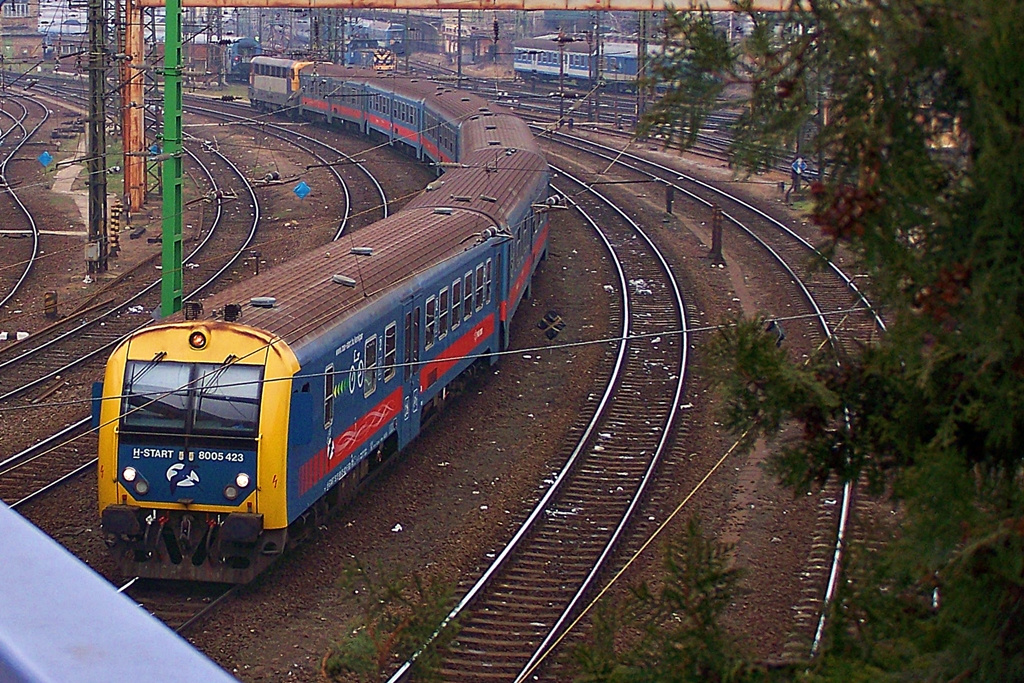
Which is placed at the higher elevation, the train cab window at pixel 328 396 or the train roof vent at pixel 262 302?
the train roof vent at pixel 262 302

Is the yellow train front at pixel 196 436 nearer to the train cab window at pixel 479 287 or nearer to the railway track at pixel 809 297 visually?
the railway track at pixel 809 297

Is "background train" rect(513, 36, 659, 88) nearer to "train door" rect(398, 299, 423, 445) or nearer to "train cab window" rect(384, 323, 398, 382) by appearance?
"train door" rect(398, 299, 423, 445)

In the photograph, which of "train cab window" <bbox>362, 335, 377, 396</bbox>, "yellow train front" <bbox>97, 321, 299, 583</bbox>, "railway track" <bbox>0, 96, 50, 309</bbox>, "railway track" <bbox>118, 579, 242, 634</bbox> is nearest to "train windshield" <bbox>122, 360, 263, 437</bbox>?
"yellow train front" <bbox>97, 321, 299, 583</bbox>

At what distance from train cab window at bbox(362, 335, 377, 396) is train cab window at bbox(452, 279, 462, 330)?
97.6 inches

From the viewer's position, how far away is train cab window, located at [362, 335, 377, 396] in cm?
1126

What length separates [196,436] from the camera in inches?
375

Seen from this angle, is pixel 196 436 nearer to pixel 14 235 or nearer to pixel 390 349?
pixel 390 349

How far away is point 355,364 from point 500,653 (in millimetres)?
3066

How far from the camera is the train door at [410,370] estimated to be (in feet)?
40.3

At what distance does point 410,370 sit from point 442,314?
1.19 metres

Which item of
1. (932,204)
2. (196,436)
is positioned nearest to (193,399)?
(196,436)

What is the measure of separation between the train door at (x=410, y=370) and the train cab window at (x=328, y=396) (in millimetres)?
1685

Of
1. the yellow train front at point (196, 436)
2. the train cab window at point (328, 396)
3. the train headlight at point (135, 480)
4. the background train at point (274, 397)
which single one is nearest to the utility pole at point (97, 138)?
the background train at point (274, 397)

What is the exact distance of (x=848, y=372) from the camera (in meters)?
4.10
